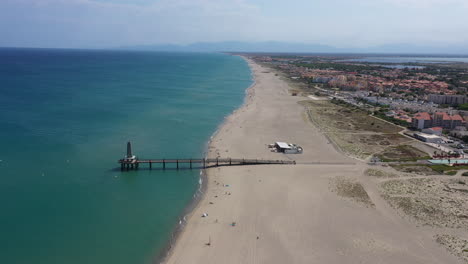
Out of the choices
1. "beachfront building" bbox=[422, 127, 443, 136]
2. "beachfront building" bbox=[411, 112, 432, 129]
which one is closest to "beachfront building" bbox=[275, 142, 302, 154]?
"beachfront building" bbox=[422, 127, 443, 136]

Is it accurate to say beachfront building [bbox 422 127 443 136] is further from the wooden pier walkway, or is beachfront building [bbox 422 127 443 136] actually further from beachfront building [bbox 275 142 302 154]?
the wooden pier walkway

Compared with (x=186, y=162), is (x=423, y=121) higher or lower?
higher

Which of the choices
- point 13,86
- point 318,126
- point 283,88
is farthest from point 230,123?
point 13,86

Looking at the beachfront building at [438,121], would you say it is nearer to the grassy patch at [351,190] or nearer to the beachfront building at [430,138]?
the beachfront building at [430,138]

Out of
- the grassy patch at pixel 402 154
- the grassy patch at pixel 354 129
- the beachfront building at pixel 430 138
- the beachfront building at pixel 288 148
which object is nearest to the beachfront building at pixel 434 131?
the beachfront building at pixel 430 138

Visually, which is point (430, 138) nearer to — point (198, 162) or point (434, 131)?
point (434, 131)

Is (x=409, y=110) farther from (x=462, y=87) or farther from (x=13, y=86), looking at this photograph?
(x=13, y=86)

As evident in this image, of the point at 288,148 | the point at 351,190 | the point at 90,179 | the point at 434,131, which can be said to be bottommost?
the point at 351,190

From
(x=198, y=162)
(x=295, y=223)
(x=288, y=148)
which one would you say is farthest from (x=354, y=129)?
(x=295, y=223)

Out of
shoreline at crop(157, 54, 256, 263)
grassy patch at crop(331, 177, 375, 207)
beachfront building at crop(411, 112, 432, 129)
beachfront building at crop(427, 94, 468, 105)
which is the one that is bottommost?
shoreline at crop(157, 54, 256, 263)
